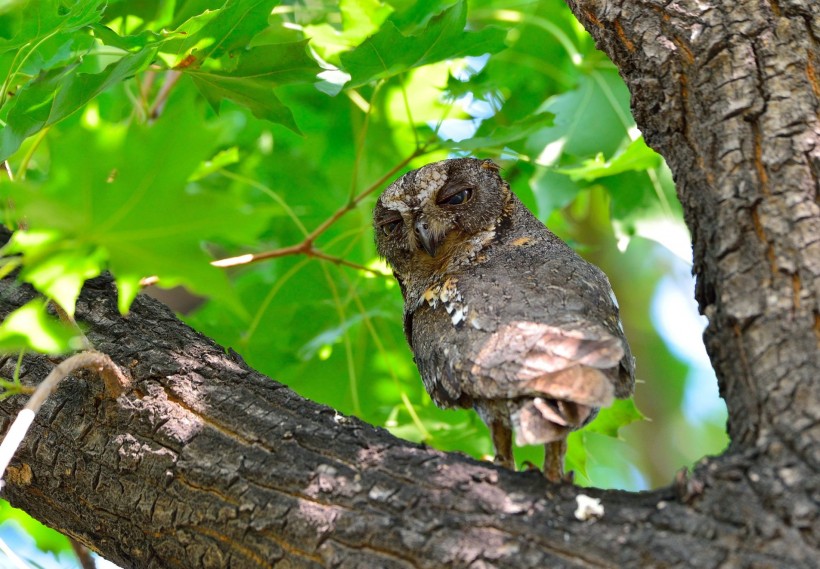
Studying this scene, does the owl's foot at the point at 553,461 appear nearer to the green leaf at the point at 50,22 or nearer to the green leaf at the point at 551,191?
the green leaf at the point at 551,191

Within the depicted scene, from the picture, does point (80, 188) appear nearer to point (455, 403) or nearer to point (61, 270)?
point (61, 270)

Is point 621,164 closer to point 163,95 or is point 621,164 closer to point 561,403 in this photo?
point 561,403

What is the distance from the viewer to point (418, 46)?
3334 millimetres

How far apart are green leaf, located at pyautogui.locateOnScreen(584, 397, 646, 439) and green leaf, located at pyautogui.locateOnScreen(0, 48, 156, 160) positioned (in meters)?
2.46

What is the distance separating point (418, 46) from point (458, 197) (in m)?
1.02

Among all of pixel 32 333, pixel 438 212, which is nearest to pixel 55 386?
pixel 32 333

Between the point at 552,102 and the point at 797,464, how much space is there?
2.67 m

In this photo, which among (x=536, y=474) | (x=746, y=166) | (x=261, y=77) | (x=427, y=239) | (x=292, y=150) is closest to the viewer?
(x=536, y=474)

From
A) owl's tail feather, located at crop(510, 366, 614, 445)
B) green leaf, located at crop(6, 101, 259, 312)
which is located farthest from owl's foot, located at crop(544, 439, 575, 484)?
green leaf, located at crop(6, 101, 259, 312)

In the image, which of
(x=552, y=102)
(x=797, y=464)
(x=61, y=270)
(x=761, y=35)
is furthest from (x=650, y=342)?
(x=61, y=270)

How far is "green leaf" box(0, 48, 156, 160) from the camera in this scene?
270 cm

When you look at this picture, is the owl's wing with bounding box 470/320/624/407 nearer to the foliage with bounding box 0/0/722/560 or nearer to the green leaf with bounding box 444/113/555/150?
the foliage with bounding box 0/0/722/560

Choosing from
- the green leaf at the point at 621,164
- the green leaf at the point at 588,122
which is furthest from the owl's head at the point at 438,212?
the green leaf at the point at 621,164

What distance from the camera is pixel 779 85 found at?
8.56 ft
